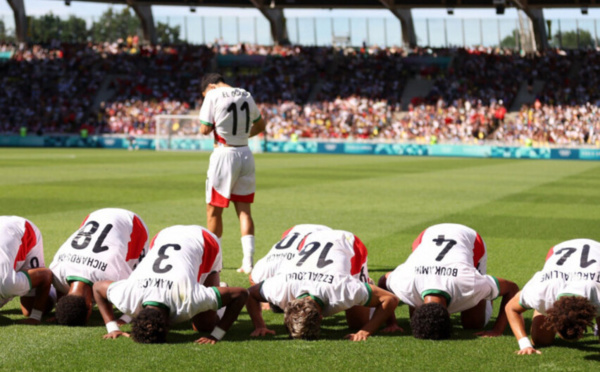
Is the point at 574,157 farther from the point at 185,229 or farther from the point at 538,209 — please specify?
the point at 185,229

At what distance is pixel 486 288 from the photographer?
6.16 meters

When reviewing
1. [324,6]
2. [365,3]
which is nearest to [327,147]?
[365,3]

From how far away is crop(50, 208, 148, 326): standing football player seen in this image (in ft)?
20.3

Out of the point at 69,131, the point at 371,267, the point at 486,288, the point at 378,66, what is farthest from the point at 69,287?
the point at 378,66

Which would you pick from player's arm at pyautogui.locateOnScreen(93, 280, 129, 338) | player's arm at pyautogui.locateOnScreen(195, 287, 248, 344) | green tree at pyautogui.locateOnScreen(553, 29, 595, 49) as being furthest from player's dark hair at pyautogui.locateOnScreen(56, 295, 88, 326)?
green tree at pyautogui.locateOnScreen(553, 29, 595, 49)

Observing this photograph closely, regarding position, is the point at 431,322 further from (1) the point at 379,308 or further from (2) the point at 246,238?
(2) the point at 246,238

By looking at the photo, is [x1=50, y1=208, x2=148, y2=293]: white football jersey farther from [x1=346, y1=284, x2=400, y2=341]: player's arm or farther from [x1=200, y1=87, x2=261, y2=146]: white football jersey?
[x1=200, y1=87, x2=261, y2=146]: white football jersey

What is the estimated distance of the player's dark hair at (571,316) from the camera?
5.11 meters

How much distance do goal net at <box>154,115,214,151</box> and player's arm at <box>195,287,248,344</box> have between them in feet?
138

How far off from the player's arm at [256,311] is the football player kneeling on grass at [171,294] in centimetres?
21

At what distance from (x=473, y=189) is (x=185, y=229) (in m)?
16.0

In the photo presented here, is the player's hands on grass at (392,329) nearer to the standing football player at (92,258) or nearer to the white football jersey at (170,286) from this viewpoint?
the white football jersey at (170,286)

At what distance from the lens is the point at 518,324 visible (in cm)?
577

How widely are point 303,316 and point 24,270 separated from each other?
8.16ft
